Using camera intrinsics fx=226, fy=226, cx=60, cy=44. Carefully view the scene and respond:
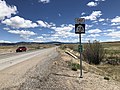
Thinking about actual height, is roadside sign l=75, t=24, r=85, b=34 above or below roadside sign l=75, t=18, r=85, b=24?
below

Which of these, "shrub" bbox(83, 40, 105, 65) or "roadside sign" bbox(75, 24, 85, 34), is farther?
"shrub" bbox(83, 40, 105, 65)

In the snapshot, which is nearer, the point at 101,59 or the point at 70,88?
the point at 70,88

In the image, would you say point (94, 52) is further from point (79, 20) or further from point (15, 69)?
point (79, 20)

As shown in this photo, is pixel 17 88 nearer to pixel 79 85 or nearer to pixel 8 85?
pixel 8 85

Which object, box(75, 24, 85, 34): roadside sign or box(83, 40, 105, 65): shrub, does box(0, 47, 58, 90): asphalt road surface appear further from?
box(83, 40, 105, 65): shrub

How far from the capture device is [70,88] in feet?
30.2

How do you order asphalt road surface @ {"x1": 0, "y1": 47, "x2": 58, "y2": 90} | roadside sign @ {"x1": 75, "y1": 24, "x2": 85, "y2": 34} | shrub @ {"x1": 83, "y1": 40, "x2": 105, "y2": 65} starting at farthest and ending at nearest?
shrub @ {"x1": 83, "y1": 40, "x2": 105, "y2": 65} → roadside sign @ {"x1": 75, "y1": 24, "x2": 85, "y2": 34} → asphalt road surface @ {"x1": 0, "y1": 47, "x2": 58, "y2": 90}

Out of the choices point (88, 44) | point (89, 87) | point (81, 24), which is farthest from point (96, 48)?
point (89, 87)

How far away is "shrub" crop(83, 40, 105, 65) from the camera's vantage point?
31145mm

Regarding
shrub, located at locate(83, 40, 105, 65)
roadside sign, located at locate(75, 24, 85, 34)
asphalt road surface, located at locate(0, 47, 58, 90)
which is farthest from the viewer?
shrub, located at locate(83, 40, 105, 65)

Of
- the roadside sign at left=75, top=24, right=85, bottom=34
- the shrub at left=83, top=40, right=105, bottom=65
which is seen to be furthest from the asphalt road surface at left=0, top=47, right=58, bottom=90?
the shrub at left=83, top=40, right=105, bottom=65

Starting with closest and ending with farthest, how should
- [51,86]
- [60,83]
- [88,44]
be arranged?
[51,86], [60,83], [88,44]

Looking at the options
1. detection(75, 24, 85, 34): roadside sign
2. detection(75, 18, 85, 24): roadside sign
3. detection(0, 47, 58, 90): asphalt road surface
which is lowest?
detection(0, 47, 58, 90): asphalt road surface

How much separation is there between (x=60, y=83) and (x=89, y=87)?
1.35 metres
